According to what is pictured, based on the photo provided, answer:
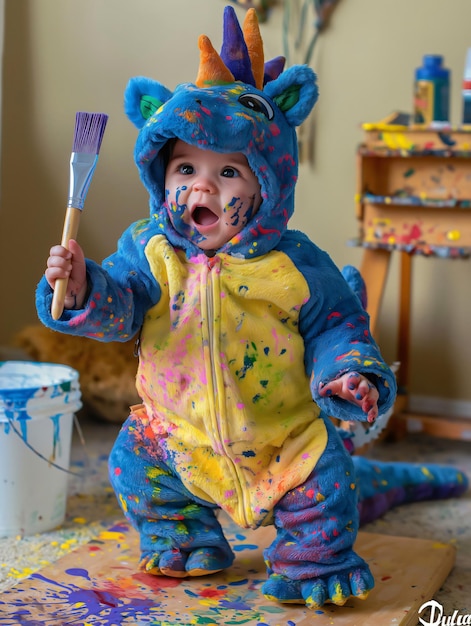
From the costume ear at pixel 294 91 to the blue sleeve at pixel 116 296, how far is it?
239mm

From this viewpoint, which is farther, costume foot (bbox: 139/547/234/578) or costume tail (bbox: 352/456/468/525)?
costume tail (bbox: 352/456/468/525)

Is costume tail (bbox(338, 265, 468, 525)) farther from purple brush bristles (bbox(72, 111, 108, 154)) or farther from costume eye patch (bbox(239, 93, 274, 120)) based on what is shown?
purple brush bristles (bbox(72, 111, 108, 154))

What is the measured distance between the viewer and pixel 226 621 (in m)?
1.14

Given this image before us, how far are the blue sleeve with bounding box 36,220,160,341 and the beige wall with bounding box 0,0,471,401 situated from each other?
0.97 m

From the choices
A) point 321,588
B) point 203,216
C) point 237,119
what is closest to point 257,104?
point 237,119

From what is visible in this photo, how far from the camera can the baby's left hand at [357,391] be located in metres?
1.08

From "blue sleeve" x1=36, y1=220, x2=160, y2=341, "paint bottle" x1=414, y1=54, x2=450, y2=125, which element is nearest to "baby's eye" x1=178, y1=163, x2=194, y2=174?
"blue sleeve" x1=36, y1=220, x2=160, y2=341

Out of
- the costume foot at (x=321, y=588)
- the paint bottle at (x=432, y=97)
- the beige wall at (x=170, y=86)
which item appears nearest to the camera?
the costume foot at (x=321, y=588)

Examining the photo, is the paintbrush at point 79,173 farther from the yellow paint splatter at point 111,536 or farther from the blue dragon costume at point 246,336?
the yellow paint splatter at point 111,536

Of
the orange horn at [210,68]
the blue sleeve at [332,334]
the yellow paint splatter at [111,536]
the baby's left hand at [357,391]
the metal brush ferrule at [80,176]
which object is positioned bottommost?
the yellow paint splatter at [111,536]

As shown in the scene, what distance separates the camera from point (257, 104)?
46.2 inches

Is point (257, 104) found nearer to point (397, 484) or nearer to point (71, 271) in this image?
point (71, 271)

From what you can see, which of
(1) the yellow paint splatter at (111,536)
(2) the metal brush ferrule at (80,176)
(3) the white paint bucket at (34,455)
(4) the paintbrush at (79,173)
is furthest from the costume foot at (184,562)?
(2) the metal brush ferrule at (80,176)

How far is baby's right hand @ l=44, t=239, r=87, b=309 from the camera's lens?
1072 millimetres
